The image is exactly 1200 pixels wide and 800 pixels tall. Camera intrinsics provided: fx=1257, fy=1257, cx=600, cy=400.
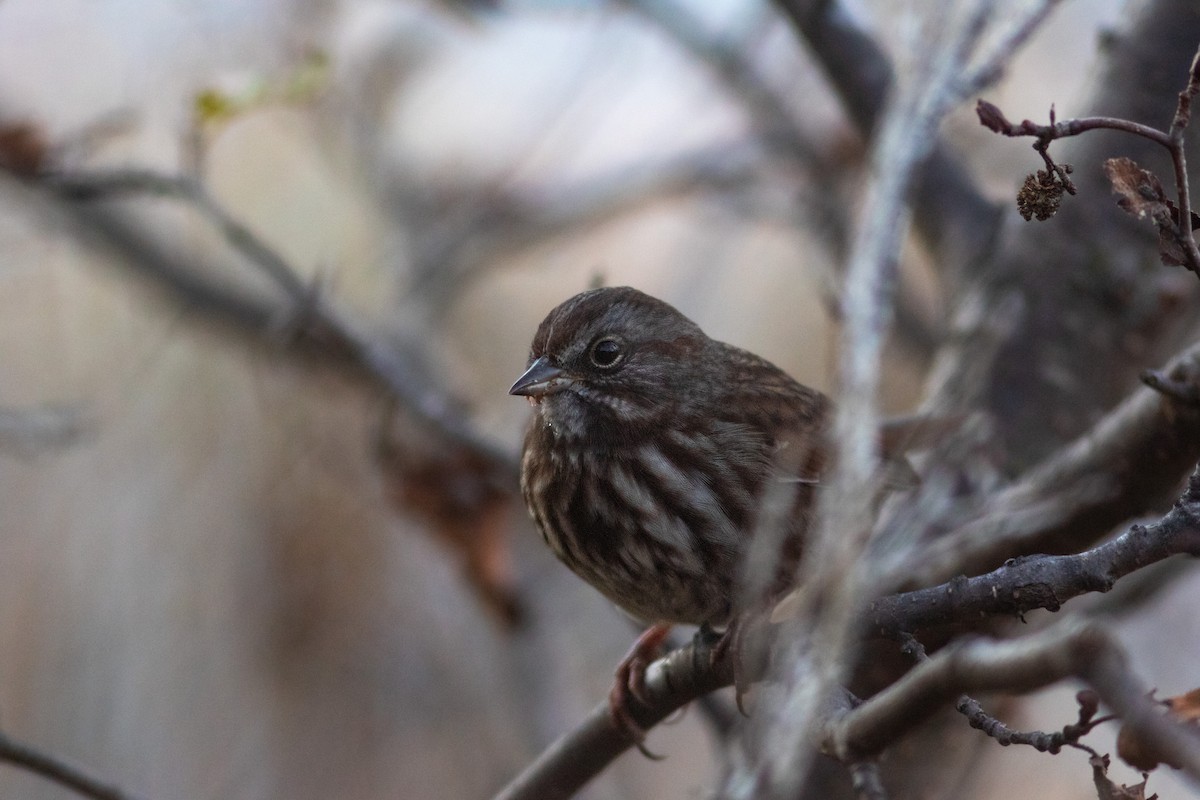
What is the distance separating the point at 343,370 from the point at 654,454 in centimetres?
308

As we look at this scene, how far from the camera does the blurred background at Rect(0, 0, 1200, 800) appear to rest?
5.66 meters

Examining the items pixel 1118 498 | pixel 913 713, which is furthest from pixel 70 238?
pixel 913 713

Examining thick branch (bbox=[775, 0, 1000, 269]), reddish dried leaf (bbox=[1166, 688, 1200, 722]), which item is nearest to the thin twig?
reddish dried leaf (bbox=[1166, 688, 1200, 722])

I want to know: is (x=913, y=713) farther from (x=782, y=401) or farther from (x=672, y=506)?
(x=782, y=401)

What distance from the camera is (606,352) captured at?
10.3 ft

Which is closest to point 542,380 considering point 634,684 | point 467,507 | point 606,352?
point 606,352

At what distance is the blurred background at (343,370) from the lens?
223 inches

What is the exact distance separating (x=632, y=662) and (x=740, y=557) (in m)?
0.59

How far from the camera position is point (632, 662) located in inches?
125

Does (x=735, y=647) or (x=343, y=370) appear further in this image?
(x=343, y=370)

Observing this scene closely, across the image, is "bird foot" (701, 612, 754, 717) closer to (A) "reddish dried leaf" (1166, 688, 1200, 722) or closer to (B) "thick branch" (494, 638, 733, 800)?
(B) "thick branch" (494, 638, 733, 800)

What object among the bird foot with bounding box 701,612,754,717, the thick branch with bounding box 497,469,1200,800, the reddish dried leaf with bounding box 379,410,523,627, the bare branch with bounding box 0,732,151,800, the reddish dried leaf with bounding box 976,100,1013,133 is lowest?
the thick branch with bounding box 497,469,1200,800

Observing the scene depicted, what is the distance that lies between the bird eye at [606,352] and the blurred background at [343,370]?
180 cm

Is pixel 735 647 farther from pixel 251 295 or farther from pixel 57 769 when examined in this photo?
pixel 251 295
